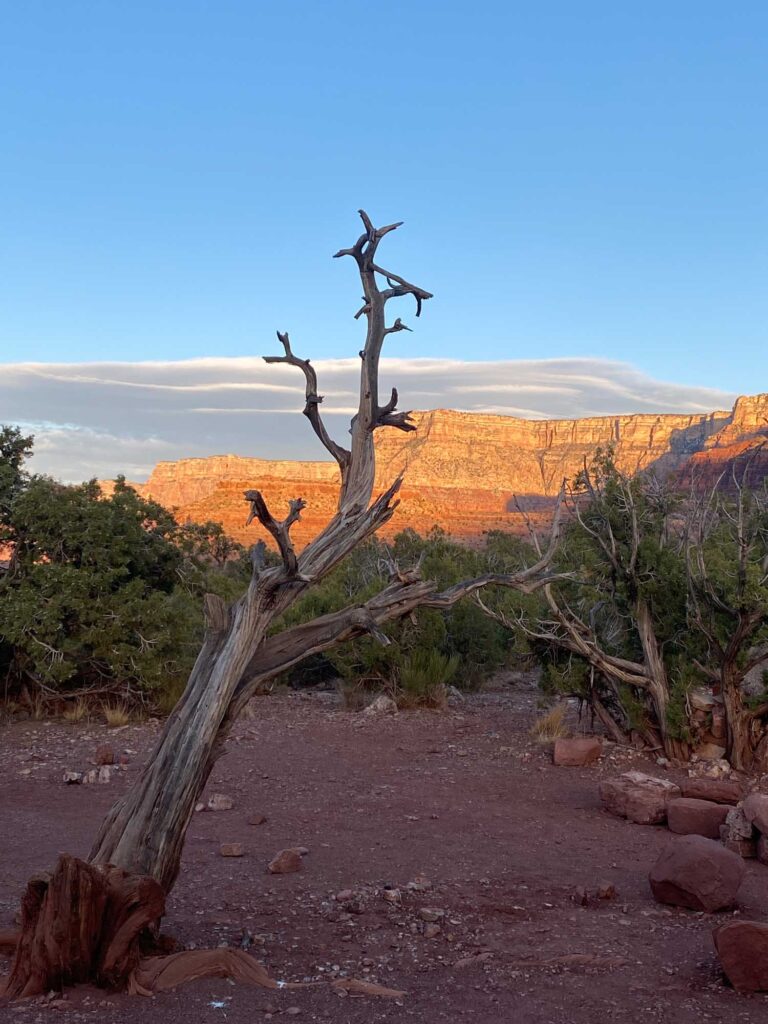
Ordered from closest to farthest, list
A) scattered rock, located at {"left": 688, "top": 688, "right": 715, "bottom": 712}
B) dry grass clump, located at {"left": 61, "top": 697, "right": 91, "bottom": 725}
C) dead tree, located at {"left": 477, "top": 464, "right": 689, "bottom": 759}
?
scattered rock, located at {"left": 688, "top": 688, "right": 715, "bottom": 712}
dead tree, located at {"left": 477, "top": 464, "right": 689, "bottom": 759}
dry grass clump, located at {"left": 61, "top": 697, "right": 91, "bottom": 725}

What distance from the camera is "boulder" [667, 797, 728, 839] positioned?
8266mm

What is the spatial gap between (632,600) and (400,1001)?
7103mm

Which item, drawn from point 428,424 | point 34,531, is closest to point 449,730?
point 34,531

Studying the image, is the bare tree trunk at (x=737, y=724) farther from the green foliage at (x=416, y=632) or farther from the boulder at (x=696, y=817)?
the green foliage at (x=416, y=632)

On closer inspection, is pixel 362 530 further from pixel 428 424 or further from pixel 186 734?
pixel 428 424

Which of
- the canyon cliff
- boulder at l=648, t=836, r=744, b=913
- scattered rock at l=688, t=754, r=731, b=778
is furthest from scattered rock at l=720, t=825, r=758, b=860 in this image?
the canyon cliff

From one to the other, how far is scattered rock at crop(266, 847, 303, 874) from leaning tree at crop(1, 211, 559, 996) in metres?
1.94

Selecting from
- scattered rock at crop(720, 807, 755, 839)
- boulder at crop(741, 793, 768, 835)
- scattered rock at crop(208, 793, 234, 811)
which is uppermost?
boulder at crop(741, 793, 768, 835)

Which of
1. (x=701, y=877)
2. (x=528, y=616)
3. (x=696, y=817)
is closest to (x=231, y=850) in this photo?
(x=701, y=877)

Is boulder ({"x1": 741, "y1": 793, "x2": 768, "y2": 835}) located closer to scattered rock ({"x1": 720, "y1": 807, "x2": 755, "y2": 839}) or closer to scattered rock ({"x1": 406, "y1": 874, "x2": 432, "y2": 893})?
scattered rock ({"x1": 720, "y1": 807, "x2": 755, "y2": 839})

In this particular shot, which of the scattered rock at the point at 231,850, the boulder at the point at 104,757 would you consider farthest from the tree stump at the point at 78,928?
the boulder at the point at 104,757

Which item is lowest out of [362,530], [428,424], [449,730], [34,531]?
[449,730]

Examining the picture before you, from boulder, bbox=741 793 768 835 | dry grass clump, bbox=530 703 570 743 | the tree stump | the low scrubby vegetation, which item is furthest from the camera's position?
dry grass clump, bbox=530 703 570 743

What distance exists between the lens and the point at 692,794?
918 centimetres
